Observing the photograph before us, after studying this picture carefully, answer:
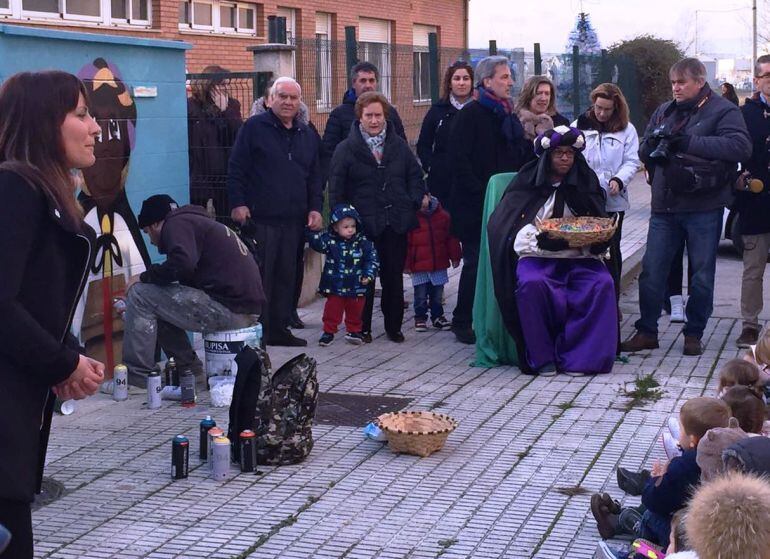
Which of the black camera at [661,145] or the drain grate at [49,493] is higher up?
the black camera at [661,145]

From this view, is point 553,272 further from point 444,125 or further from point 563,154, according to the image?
point 444,125

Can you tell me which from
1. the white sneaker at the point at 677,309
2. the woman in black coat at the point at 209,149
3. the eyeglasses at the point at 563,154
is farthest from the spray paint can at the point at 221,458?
the white sneaker at the point at 677,309

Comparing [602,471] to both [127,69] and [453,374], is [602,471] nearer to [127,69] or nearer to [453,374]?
[453,374]

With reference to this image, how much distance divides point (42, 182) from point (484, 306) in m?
5.80

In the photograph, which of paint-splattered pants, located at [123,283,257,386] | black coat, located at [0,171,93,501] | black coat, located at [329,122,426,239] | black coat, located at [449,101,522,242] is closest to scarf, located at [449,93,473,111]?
black coat, located at [449,101,522,242]

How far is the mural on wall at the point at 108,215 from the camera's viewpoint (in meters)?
7.77

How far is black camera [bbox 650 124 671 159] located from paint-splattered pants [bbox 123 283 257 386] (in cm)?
302

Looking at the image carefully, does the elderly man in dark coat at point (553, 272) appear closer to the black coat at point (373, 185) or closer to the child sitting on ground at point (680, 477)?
the black coat at point (373, 185)

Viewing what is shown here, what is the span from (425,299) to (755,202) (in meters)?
2.69

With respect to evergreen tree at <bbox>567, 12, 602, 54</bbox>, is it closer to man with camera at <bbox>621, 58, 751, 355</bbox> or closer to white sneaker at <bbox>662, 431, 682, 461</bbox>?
man with camera at <bbox>621, 58, 751, 355</bbox>

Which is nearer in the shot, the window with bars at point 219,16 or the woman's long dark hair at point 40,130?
the woman's long dark hair at point 40,130

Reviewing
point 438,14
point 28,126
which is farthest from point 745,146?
point 438,14

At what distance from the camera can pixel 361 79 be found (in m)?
10.0

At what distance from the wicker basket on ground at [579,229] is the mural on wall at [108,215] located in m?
2.78
